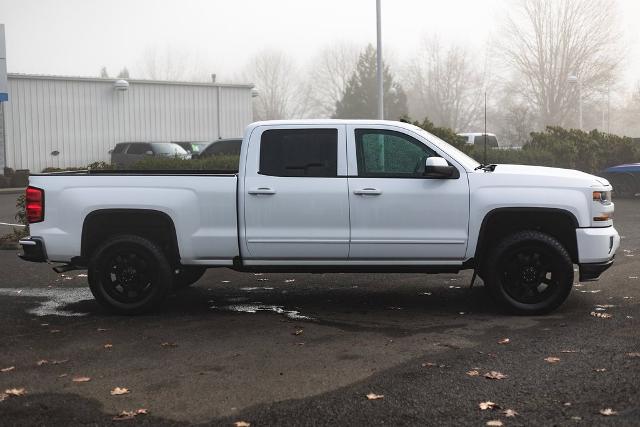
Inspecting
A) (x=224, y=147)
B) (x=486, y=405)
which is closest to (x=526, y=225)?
(x=486, y=405)

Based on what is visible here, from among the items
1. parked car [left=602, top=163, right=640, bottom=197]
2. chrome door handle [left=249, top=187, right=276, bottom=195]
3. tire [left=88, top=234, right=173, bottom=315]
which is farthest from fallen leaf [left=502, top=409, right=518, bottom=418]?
parked car [left=602, top=163, right=640, bottom=197]

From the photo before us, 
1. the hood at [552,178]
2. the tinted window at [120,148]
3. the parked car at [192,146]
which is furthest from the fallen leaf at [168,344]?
the tinted window at [120,148]

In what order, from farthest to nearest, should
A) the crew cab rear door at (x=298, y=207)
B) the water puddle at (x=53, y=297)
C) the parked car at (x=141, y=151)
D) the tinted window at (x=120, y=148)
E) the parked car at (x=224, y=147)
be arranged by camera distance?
the tinted window at (x=120, y=148) < the parked car at (x=141, y=151) < the parked car at (x=224, y=147) < the water puddle at (x=53, y=297) < the crew cab rear door at (x=298, y=207)

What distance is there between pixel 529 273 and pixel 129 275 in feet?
13.1

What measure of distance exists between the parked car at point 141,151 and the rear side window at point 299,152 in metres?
24.0

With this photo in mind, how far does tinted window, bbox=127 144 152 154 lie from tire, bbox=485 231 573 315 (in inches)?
1039

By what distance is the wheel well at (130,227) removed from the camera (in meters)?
8.10

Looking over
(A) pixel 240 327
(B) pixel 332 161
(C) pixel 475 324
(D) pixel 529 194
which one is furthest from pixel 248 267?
(D) pixel 529 194

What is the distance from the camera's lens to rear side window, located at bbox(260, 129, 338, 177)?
8031 mm

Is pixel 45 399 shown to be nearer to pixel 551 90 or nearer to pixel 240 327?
pixel 240 327

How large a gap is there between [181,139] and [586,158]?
21.6 meters

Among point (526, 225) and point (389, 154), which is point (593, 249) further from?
point (389, 154)

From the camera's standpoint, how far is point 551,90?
7450cm

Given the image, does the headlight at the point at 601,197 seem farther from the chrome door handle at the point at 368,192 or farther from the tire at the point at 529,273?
the chrome door handle at the point at 368,192
